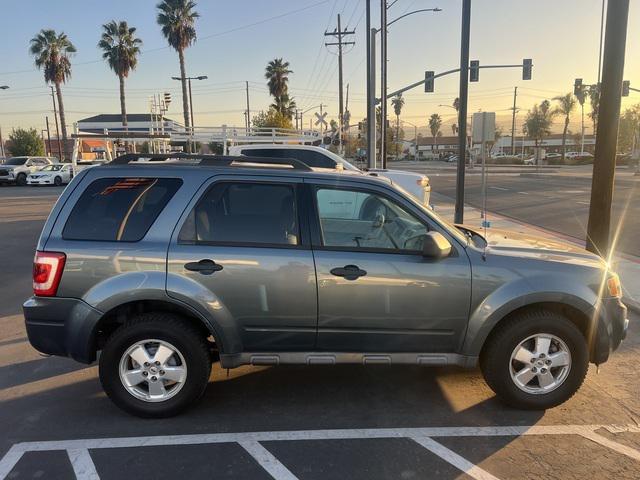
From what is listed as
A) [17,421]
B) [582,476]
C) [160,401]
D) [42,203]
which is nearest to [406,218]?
[582,476]

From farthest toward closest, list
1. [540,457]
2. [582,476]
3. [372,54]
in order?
[372,54]
[540,457]
[582,476]

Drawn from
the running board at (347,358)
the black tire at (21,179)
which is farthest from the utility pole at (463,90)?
the black tire at (21,179)

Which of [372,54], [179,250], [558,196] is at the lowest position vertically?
[558,196]

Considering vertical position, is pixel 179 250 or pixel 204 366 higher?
pixel 179 250

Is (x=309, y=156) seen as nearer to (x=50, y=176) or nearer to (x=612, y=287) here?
(x=612, y=287)

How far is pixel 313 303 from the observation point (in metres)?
3.80

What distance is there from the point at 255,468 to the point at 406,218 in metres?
2.08

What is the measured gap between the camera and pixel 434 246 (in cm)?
373

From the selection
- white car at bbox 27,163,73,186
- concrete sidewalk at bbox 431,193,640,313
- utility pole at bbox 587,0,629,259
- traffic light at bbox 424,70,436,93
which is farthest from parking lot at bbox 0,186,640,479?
white car at bbox 27,163,73,186

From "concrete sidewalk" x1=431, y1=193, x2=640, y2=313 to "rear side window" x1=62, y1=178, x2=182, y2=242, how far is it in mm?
3573

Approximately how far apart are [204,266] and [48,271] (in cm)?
113

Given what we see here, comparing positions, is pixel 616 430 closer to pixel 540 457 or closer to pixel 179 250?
pixel 540 457

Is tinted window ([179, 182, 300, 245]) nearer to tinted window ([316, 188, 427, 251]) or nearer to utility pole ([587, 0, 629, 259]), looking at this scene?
tinted window ([316, 188, 427, 251])

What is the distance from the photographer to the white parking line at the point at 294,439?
333 cm
